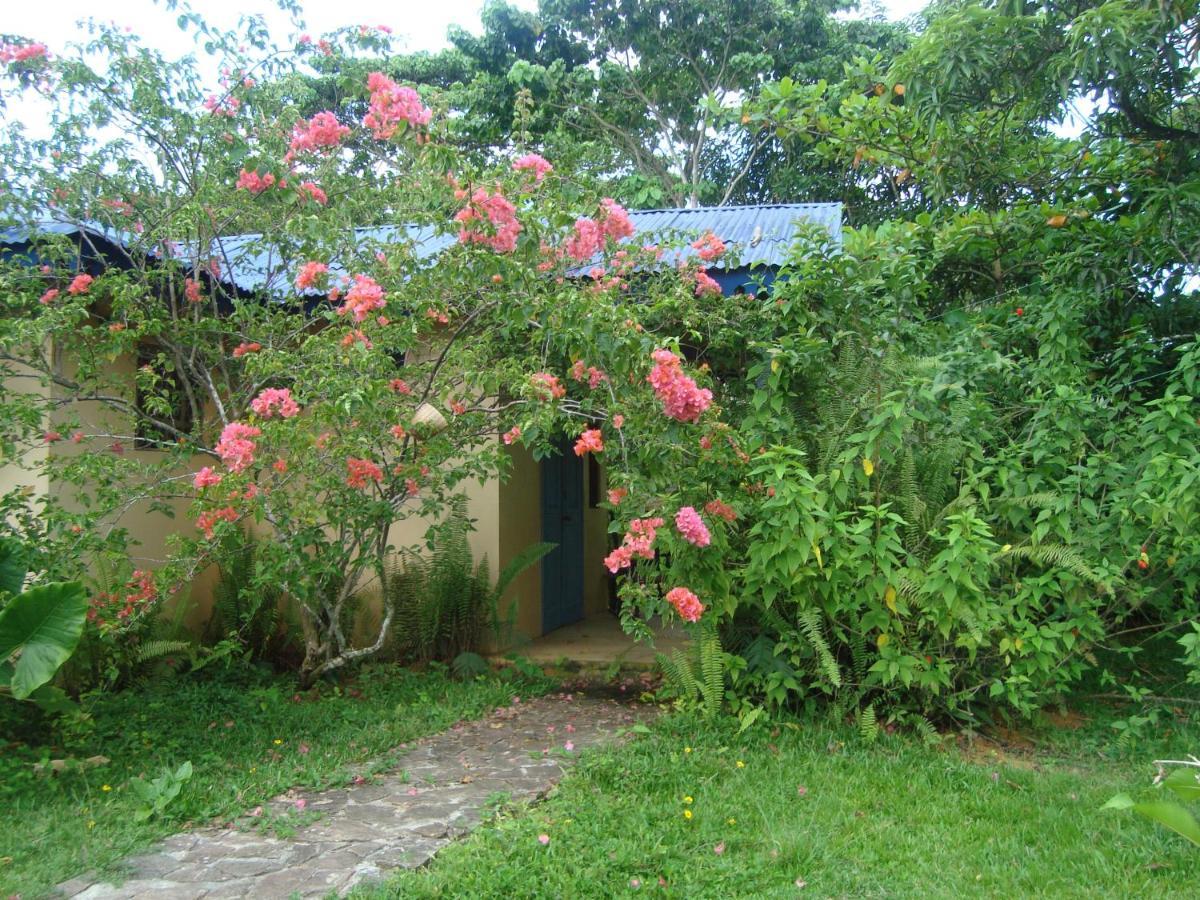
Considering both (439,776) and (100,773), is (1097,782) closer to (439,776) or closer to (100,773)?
(439,776)

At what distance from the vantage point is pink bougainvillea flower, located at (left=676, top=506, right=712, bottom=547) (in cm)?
440

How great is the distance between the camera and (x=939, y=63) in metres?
5.29

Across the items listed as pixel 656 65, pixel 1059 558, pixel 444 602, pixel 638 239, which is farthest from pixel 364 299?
pixel 656 65

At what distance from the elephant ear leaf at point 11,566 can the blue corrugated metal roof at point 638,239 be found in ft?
6.38

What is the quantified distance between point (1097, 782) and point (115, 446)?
5.89 m

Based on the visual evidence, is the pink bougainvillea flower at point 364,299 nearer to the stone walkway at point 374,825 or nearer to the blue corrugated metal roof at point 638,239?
the blue corrugated metal roof at point 638,239

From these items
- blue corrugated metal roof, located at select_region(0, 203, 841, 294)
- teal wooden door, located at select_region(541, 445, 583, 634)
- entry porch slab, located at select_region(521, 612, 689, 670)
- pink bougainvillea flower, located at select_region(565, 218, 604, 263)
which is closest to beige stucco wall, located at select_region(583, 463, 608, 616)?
teal wooden door, located at select_region(541, 445, 583, 634)

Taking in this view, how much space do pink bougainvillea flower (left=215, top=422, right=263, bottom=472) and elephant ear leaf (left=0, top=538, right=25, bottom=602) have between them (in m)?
1.09

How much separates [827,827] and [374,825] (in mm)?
1934

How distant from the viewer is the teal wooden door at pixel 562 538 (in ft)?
27.6

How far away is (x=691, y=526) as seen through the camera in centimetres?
440

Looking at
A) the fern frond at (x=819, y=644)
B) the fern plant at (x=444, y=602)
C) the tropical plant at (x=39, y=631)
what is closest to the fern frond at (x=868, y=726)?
→ the fern frond at (x=819, y=644)

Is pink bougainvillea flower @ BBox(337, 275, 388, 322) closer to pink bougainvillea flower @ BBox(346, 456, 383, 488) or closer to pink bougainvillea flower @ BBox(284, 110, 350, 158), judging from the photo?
pink bougainvillea flower @ BBox(346, 456, 383, 488)

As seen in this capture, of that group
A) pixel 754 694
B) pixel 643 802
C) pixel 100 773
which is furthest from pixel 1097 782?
pixel 100 773
